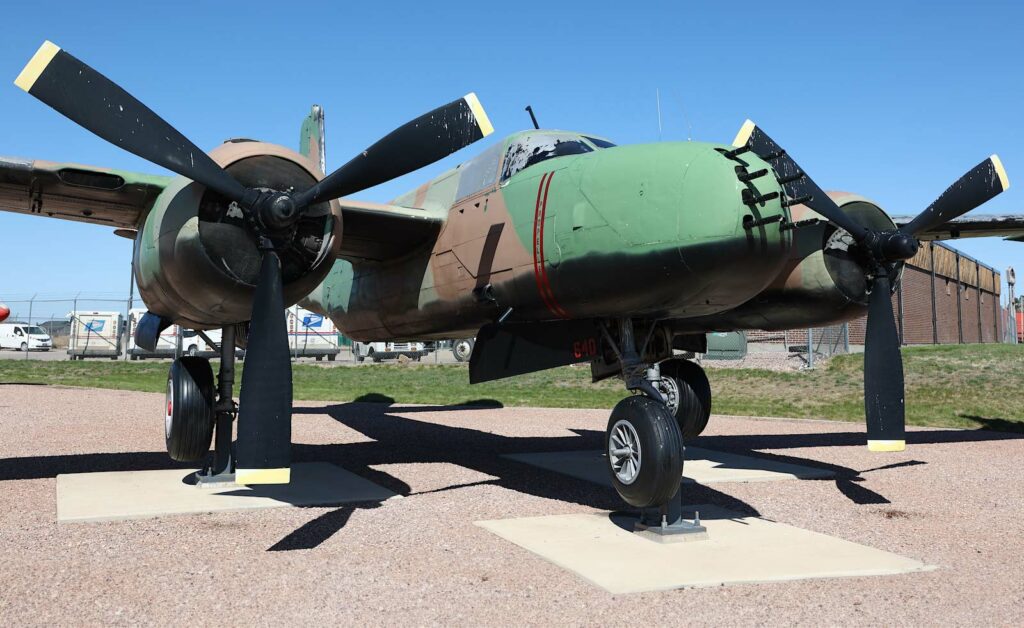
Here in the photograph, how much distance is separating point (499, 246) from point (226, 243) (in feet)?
9.55

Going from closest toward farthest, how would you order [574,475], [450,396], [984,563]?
[984,563]
[574,475]
[450,396]

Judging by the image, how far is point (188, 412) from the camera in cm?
955

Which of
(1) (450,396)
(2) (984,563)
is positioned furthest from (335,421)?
(2) (984,563)

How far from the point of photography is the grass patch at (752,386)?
816 inches

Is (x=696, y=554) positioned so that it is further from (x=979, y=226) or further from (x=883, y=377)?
(x=979, y=226)

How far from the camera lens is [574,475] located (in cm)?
1129

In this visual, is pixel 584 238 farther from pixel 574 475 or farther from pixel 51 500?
pixel 51 500

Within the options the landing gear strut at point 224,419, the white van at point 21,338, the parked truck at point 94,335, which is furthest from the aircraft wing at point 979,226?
the white van at point 21,338

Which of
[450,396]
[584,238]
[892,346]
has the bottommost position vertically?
[450,396]

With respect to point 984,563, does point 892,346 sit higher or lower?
higher

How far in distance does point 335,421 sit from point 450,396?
8.60 m

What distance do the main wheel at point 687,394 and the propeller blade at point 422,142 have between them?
569 cm

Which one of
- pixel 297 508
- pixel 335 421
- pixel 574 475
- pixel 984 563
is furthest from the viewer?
pixel 335 421

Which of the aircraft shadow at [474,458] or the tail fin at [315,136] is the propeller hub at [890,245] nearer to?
the aircraft shadow at [474,458]
